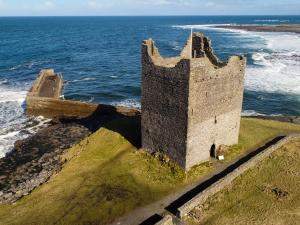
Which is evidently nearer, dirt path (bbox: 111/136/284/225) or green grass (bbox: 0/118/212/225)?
dirt path (bbox: 111/136/284/225)

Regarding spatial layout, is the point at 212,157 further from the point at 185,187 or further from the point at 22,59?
the point at 22,59

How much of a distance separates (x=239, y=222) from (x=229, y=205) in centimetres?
174

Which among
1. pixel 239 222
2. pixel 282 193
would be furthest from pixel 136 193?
pixel 282 193

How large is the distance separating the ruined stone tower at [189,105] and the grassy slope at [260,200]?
3729 mm

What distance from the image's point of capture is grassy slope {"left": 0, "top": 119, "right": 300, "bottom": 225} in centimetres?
2334

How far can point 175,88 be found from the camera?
84.5 ft

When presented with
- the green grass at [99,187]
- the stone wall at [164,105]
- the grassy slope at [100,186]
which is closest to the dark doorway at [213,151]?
the green grass at [99,187]

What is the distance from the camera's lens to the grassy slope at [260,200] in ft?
73.9

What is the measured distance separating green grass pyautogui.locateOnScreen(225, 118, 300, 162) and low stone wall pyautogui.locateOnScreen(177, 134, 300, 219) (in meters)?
1.79

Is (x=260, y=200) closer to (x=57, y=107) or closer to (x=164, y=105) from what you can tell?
(x=164, y=105)

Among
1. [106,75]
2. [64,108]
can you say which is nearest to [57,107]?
[64,108]

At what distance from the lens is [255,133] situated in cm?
3469

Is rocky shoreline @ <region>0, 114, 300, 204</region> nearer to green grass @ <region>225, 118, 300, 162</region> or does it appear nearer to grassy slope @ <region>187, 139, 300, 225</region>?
green grass @ <region>225, 118, 300, 162</region>

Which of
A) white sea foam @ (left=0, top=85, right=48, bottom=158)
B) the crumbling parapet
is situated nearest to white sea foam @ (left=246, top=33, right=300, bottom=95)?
the crumbling parapet
